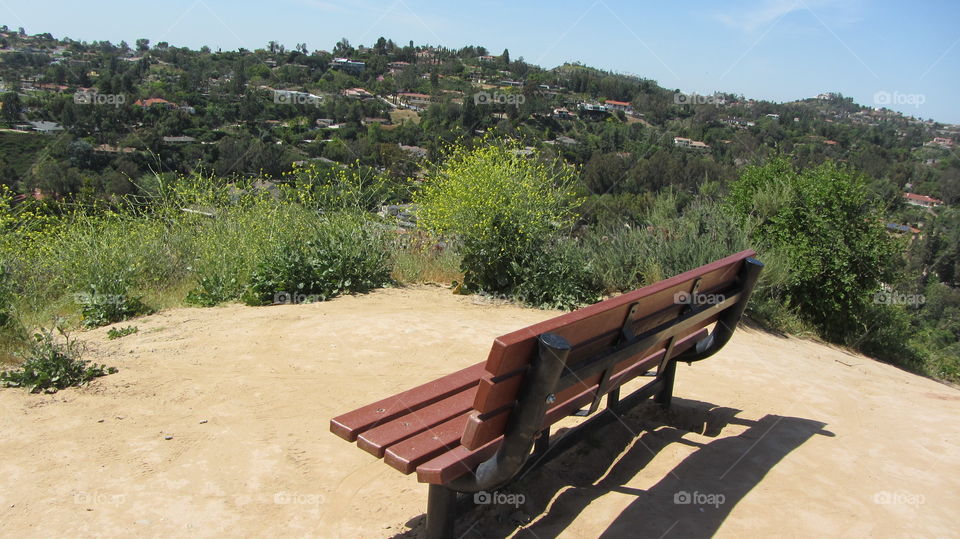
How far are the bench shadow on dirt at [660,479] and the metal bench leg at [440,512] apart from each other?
146mm

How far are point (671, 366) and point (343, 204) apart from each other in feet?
14.6

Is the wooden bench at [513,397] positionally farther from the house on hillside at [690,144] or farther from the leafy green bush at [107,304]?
the house on hillside at [690,144]

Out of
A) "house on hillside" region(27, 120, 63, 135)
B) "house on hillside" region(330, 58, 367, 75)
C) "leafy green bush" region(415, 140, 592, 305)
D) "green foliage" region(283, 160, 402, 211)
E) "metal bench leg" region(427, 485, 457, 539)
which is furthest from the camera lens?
"house on hillside" region(330, 58, 367, 75)

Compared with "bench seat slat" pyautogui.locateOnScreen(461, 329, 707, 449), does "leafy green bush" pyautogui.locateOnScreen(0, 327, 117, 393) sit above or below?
below

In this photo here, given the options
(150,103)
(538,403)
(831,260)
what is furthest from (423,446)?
(150,103)

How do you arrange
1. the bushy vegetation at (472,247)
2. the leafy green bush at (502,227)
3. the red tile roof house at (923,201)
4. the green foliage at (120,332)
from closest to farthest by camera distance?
the green foliage at (120,332) < the bushy vegetation at (472,247) < the leafy green bush at (502,227) < the red tile roof house at (923,201)

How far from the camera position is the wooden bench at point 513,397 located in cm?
191

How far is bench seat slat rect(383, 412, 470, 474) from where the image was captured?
2.03 meters

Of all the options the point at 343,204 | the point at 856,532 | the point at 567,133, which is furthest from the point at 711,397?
the point at 567,133

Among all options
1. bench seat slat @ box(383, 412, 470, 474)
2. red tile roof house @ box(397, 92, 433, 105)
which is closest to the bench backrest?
bench seat slat @ box(383, 412, 470, 474)

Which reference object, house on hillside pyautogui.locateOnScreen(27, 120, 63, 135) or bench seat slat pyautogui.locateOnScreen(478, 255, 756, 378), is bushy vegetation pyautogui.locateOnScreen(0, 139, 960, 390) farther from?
house on hillside pyautogui.locateOnScreen(27, 120, 63, 135)

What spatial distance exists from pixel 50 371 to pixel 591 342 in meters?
3.11

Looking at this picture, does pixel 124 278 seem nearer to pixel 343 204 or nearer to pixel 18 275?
pixel 18 275

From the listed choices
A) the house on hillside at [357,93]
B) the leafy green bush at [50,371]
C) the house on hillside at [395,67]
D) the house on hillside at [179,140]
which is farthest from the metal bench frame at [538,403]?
the house on hillside at [395,67]
